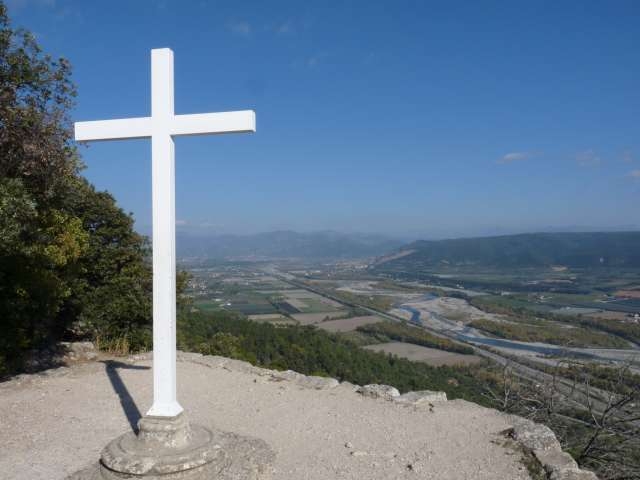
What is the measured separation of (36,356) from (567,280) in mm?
49228

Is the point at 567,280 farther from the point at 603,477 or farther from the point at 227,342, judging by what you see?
the point at 603,477

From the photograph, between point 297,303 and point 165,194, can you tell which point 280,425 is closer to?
point 165,194

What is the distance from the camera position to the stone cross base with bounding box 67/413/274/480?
4430mm

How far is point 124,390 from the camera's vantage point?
26.0 feet

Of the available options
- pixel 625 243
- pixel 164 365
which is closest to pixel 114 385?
pixel 164 365

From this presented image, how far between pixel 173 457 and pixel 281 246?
457ft

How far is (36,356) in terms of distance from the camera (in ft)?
31.7

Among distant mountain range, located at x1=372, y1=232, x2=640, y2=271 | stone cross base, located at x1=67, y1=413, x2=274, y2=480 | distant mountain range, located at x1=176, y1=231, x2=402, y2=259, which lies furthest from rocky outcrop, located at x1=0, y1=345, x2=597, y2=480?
distant mountain range, located at x1=176, y1=231, x2=402, y2=259

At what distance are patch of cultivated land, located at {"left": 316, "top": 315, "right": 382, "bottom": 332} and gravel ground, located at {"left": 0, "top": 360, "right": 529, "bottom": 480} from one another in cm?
2200

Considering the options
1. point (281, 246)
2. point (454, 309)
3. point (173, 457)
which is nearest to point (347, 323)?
point (454, 309)

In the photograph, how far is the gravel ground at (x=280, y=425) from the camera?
5141mm

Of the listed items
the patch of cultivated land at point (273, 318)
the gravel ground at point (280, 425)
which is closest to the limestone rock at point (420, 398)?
the gravel ground at point (280, 425)

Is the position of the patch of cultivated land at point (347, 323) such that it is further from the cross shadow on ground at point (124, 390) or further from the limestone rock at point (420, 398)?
the limestone rock at point (420, 398)

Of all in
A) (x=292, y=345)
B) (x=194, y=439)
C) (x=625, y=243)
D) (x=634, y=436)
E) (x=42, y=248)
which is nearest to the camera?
(x=194, y=439)
